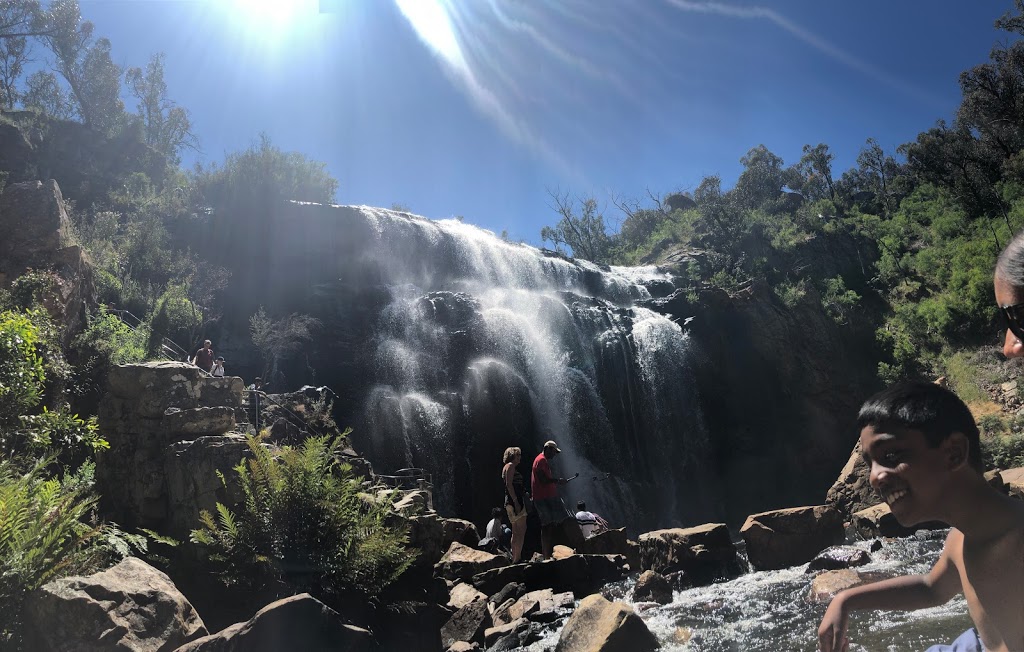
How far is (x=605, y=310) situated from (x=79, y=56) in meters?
43.8

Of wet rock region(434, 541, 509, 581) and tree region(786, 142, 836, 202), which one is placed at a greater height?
tree region(786, 142, 836, 202)

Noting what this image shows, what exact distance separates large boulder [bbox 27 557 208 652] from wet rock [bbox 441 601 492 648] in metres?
2.45

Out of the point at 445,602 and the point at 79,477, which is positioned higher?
the point at 79,477

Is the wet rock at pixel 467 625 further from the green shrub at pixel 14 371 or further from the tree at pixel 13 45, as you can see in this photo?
the tree at pixel 13 45

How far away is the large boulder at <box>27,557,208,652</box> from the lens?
14.4 ft

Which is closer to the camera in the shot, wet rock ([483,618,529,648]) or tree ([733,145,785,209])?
wet rock ([483,618,529,648])

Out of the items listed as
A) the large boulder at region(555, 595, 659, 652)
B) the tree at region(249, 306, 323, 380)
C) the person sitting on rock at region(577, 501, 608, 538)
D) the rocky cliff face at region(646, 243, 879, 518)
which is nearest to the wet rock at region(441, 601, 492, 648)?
the large boulder at region(555, 595, 659, 652)

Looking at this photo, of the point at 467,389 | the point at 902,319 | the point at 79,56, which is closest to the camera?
the point at 467,389

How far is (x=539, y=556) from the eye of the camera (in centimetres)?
970

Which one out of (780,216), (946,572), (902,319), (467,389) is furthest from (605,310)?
(780,216)

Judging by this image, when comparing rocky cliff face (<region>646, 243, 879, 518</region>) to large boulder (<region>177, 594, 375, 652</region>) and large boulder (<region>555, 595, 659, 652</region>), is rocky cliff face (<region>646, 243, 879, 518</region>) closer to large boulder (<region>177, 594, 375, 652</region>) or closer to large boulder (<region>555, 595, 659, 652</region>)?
large boulder (<region>555, 595, 659, 652</region>)

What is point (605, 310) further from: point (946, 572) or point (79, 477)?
point (946, 572)

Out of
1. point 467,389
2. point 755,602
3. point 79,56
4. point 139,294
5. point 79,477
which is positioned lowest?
point 755,602

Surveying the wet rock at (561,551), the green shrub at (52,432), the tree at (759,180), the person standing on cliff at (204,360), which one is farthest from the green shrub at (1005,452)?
the tree at (759,180)
